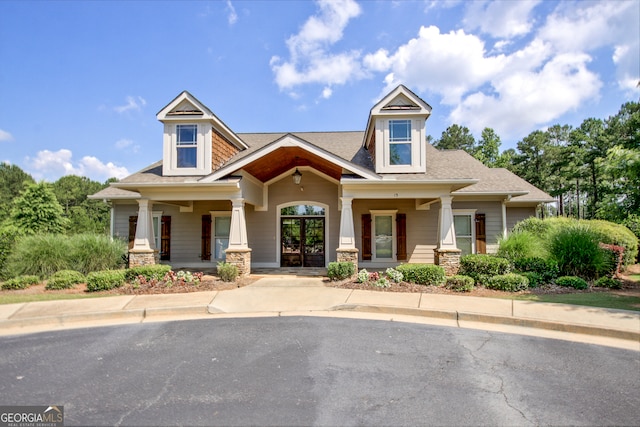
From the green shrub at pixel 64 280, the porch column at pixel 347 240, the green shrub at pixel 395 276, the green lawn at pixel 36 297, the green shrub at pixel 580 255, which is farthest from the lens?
the porch column at pixel 347 240

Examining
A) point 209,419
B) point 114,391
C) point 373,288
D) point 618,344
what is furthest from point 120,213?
point 618,344

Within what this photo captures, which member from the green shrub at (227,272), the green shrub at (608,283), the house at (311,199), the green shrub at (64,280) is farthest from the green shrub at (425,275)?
the green shrub at (64,280)

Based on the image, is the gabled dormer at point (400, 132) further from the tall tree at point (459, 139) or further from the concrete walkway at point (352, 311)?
the tall tree at point (459, 139)

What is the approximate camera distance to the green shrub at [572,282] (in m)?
9.30

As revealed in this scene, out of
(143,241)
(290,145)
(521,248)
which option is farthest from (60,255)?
(521,248)

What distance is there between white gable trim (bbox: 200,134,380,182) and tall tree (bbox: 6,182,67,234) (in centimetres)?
1775

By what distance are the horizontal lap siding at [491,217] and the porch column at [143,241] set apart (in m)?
11.6

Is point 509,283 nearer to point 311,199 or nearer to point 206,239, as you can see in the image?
point 311,199

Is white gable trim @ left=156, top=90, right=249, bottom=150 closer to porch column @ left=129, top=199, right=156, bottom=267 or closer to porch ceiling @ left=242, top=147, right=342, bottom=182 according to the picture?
porch ceiling @ left=242, top=147, right=342, bottom=182

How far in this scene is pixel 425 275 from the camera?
9.66 meters

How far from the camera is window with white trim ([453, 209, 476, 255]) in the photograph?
551 inches

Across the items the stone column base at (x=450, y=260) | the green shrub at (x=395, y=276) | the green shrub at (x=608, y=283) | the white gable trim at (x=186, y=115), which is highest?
the white gable trim at (x=186, y=115)

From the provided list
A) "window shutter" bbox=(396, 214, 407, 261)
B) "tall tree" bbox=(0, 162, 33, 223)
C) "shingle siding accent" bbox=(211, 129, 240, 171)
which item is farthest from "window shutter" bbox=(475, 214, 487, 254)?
"tall tree" bbox=(0, 162, 33, 223)

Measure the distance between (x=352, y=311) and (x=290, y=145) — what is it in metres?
5.68
